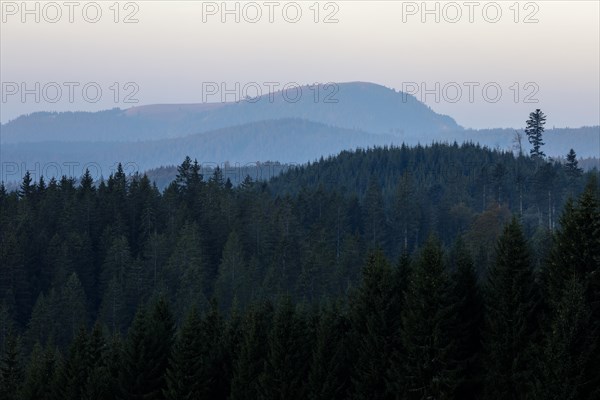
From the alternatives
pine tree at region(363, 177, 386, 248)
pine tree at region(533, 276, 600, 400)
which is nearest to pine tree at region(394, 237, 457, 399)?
pine tree at region(533, 276, 600, 400)

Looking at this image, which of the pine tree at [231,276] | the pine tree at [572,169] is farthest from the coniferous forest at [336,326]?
the pine tree at [572,169]

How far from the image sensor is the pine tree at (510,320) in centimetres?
4022

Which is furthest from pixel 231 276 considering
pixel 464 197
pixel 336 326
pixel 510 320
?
pixel 510 320

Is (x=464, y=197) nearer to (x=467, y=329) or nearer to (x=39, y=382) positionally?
(x=39, y=382)

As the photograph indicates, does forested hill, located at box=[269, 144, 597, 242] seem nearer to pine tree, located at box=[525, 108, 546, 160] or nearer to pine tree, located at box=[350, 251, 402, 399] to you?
pine tree, located at box=[525, 108, 546, 160]

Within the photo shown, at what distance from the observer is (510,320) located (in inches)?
1613

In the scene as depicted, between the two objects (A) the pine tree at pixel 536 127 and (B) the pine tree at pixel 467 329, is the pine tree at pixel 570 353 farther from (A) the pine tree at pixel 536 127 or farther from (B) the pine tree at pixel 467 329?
(A) the pine tree at pixel 536 127

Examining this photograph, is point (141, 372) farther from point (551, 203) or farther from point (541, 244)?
point (551, 203)

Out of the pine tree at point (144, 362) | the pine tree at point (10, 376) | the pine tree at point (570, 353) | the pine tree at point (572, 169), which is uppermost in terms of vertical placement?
the pine tree at point (572, 169)

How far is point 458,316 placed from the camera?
44.3 metres

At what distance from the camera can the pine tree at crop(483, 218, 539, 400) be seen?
40.2 m

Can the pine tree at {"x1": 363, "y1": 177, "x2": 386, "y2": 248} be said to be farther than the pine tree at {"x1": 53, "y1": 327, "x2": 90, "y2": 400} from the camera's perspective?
Yes

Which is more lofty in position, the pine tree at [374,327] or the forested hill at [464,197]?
the forested hill at [464,197]

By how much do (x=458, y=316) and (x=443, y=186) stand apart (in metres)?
117
